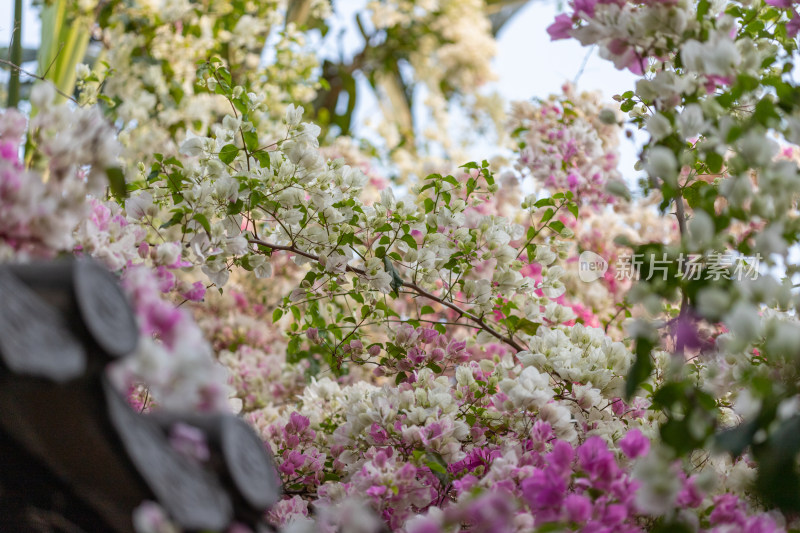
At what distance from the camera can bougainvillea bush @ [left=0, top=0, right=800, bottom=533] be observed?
57 cm

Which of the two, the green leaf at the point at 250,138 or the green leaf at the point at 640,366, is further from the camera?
the green leaf at the point at 250,138

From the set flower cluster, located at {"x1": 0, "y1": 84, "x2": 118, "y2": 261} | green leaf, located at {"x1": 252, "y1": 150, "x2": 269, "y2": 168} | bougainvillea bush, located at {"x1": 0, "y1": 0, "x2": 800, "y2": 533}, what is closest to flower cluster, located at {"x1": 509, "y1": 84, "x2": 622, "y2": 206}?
bougainvillea bush, located at {"x1": 0, "y1": 0, "x2": 800, "y2": 533}

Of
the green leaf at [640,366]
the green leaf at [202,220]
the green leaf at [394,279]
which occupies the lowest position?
the green leaf at [640,366]

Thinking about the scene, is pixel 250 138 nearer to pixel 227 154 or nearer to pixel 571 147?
pixel 227 154

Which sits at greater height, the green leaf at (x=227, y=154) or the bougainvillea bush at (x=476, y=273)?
the green leaf at (x=227, y=154)

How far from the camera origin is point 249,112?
1.12 m

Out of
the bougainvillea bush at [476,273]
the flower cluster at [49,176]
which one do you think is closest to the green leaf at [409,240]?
the bougainvillea bush at [476,273]

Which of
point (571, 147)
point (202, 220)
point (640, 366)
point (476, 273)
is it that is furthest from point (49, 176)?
point (571, 147)

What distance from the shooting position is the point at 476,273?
1.59 m

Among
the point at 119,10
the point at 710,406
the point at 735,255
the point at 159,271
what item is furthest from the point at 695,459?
the point at 119,10

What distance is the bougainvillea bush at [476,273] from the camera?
0.57 m

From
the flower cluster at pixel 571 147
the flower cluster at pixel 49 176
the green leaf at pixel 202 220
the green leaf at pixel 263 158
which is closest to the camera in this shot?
the flower cluster at pixel 49 176

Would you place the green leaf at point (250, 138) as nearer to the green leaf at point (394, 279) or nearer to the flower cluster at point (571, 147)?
the green leaf at point (394, 279)

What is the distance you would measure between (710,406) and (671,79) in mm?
364
